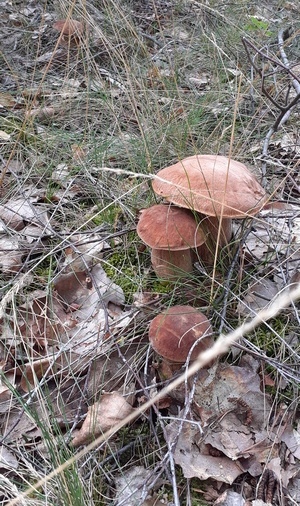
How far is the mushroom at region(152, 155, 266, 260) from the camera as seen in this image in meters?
1.72

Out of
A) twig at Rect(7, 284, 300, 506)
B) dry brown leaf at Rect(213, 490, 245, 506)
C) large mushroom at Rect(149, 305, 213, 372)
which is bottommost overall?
dry brown leaf at Rect(213, 490, 245, 506)

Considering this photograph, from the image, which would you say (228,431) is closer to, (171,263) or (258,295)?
(258,295)

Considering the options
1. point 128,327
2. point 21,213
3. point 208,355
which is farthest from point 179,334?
point 21,213

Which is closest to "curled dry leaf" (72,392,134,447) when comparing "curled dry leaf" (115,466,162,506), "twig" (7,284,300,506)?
"curled dry leaf" (115,466,162,506)

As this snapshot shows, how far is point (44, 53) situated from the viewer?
13.6 feet

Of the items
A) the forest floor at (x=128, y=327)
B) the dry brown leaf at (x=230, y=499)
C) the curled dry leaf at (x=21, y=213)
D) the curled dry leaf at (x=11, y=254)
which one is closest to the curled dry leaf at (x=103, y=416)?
the forest floor at (x=128, y=327)

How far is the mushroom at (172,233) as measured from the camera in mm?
1794

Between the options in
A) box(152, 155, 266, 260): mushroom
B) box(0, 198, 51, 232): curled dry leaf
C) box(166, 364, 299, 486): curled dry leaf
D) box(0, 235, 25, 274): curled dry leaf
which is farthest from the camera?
box(0, 198, 51, 232): curled dry leaf

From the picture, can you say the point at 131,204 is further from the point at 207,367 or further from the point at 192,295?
the point at 207,367

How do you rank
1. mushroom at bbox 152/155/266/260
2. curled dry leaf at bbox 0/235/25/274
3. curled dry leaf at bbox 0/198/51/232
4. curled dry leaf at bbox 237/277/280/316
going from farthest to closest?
curled dry leaf at bbox 0/198/51/232, curled dry leaf at bbox 0/235/25/274, curled dry leaf at bbox 237/277/280/316, mushroom at bbox 152/155/266/260

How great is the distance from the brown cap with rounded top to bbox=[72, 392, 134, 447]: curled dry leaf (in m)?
0.61

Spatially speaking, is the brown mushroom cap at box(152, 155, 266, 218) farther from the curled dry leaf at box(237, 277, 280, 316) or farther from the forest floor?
the curled dry leaf at box(237, 277, 280, 316)

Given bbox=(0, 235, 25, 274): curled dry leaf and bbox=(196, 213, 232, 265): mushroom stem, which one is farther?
bbox=(0, 235, 25, 274): curled dry leaf

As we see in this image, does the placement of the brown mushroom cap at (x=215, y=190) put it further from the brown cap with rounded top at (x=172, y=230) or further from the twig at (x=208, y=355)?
the twig at (x=208, y=355)
